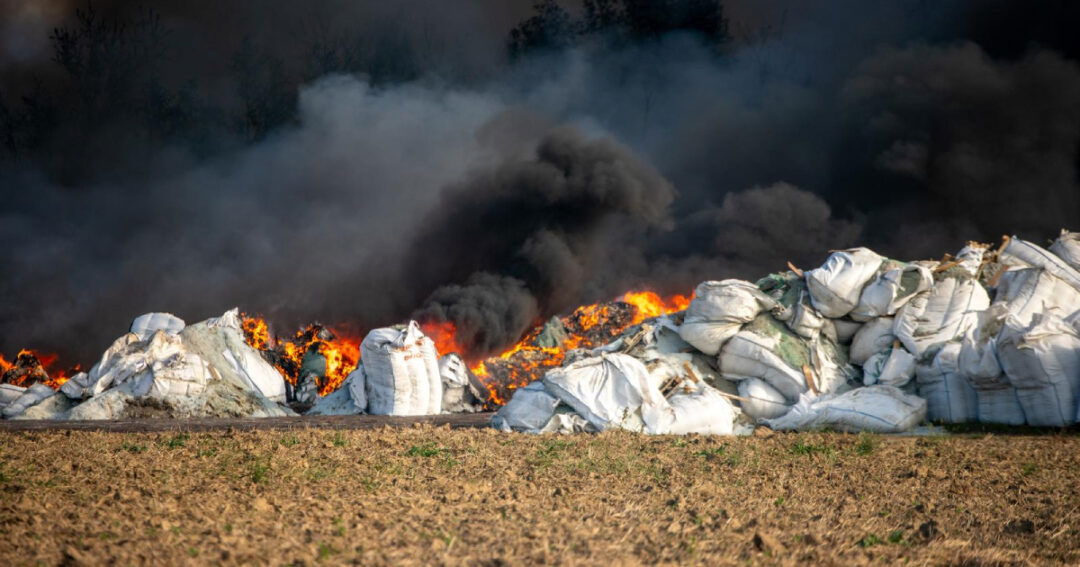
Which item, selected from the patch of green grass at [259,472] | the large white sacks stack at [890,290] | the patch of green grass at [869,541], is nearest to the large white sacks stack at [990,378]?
the large white sacks stack at [890,290]

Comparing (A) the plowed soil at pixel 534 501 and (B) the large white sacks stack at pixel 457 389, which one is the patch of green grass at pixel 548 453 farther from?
(B) the large white sacks stack at pixel 457 389

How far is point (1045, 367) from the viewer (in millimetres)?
6203

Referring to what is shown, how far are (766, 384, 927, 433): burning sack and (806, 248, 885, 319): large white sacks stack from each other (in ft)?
3.41

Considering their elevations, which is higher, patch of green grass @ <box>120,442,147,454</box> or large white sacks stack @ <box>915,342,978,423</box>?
patch of green grass @ <box>120,442,147,454</box>

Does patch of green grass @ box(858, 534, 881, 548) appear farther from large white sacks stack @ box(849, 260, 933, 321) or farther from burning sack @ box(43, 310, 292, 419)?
burning sack @ box(43, 310, 292, 419)

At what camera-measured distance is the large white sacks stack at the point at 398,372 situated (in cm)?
905

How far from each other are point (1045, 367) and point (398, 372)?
249 inches

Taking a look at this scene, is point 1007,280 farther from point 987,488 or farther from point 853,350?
point 987,488

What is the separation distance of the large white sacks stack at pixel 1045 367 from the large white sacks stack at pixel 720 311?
2133mm

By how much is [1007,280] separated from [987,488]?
169 inches

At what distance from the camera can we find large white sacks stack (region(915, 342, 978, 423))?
6727mm

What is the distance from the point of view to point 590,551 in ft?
9.30

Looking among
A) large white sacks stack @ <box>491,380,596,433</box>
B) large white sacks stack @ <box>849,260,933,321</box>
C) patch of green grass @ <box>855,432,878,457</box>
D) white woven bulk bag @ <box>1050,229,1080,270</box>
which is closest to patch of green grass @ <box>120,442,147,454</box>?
large white sacks stack @ <box>491,380,596,433</box>

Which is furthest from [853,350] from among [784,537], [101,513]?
[101,513]
